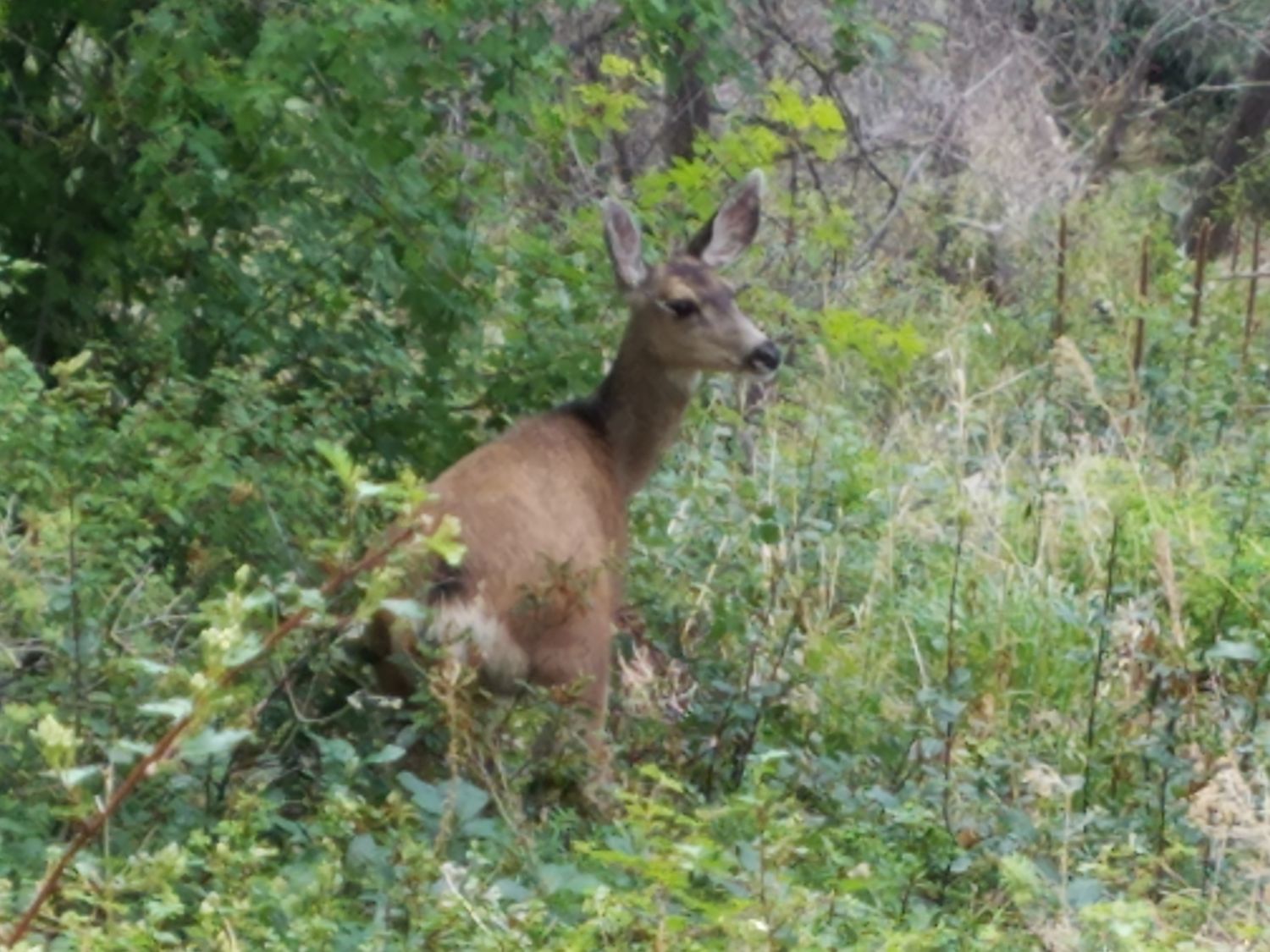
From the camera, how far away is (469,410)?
8312 mm

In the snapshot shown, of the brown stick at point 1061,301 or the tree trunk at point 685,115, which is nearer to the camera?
the tree trunk at point 685,115

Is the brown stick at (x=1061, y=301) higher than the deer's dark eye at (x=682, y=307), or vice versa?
the brown stick at (x=1061, y=301)

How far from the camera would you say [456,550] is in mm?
3891

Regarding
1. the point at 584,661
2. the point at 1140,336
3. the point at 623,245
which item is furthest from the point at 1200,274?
the point at 584,661

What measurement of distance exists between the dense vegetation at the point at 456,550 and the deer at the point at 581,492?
0.46ft

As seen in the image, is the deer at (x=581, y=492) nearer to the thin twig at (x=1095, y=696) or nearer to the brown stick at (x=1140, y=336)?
the thin twig at (x=1095, y=696)

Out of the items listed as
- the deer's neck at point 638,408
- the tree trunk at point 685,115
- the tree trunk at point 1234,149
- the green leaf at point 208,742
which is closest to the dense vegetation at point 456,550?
the green leaf at point 208,742

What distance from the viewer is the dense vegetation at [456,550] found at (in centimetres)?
495

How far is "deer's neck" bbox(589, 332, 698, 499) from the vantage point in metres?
8.32

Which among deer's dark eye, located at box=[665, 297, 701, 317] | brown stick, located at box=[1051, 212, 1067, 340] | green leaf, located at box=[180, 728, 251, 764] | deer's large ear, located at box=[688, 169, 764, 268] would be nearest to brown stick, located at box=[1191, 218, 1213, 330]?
brown stick, located at box=[1051, 212, 1067, 340]

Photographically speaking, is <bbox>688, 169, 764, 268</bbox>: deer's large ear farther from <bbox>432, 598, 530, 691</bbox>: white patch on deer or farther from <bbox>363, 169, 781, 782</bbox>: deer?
<bbox>432, 598, 530, 691</bbox>: white patch on deer

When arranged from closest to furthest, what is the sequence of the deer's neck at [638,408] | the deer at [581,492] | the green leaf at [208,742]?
the green leaf at [208,742] < the deer at [581,492] < the deer's neck at [638,408]

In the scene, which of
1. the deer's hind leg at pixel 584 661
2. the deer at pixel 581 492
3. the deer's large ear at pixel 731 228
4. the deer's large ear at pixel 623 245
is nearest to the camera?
the deer at pixel 581 492

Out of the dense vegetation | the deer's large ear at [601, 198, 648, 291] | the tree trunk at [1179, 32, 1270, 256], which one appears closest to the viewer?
the dense vegetation
